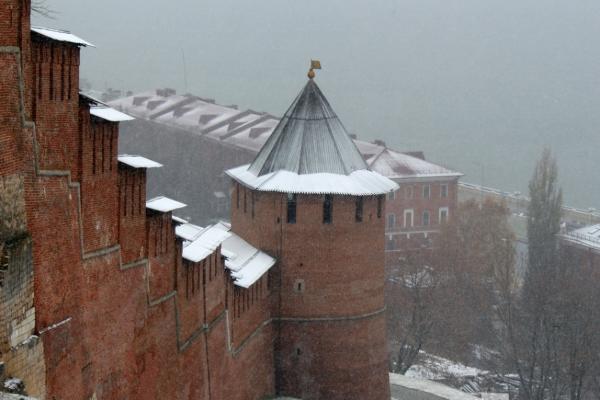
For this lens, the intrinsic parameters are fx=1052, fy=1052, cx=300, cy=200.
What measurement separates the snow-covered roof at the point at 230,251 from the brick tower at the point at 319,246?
1.08 feet

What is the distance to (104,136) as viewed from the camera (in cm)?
952

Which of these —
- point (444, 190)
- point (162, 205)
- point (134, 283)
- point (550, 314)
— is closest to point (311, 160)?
point (162, 205)

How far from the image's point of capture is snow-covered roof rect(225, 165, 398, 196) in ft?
52.5

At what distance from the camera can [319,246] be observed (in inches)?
643

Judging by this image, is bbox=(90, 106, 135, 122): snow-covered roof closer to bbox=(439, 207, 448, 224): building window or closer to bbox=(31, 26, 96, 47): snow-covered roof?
bbox=(31, 26, 96, 47): snow-covered roof

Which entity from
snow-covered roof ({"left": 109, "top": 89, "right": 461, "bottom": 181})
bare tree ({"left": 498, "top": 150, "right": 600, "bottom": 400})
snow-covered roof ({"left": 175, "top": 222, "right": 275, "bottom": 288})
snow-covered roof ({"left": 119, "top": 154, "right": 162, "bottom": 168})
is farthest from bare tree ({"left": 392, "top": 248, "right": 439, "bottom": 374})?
snow-covered roof ({"left": 119, "top": 154, "right": 162, "bottom": 168})

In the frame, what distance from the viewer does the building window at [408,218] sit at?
40.0 meters

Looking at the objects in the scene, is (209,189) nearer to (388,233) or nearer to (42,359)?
(388,233)

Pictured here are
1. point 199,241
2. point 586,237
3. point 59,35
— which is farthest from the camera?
point 586,237

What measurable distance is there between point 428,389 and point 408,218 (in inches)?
810

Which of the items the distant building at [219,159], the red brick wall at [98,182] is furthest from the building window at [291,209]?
the distant building at [219,159]

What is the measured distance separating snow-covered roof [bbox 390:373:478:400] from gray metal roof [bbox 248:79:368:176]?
196 inches

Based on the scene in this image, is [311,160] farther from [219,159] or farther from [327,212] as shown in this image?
[219,159]

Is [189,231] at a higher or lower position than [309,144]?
lower
